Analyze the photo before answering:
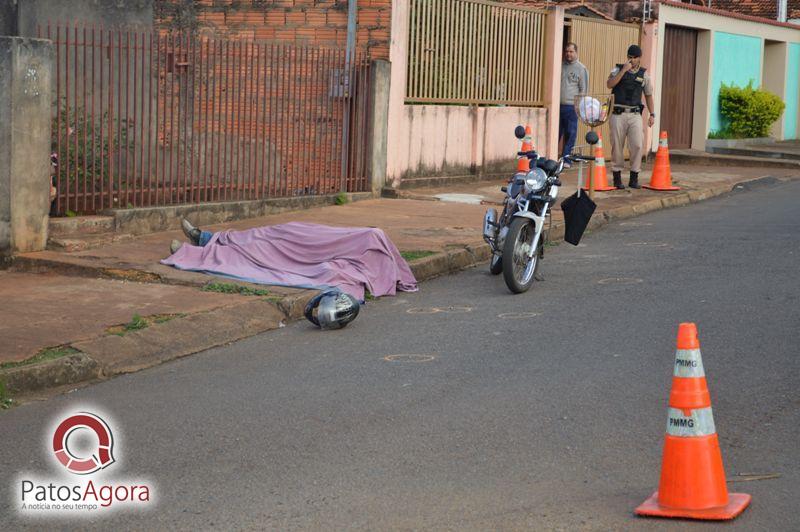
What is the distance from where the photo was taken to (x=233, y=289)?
9633 mm

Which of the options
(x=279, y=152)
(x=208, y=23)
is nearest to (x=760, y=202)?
(x=279, y=152)

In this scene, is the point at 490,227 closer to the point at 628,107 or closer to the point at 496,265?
the point at 496,265

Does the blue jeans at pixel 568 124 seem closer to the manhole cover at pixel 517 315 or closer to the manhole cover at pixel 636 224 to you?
the manhole cover at pixel 636 224

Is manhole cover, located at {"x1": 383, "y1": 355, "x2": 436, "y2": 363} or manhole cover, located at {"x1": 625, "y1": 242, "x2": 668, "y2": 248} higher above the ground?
manhole cover, located at {"x1": 625, "y1": 242, "x2": 668, "y2": 248}

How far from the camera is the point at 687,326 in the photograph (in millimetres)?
4926

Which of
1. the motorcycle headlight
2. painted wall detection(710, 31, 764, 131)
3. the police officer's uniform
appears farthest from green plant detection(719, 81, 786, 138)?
the motorcycle headlight

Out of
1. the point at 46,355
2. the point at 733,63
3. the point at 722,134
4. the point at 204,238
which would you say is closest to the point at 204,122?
the point at 204,238

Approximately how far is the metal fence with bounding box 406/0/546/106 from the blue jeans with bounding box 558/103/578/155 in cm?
52

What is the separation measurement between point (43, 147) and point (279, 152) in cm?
399

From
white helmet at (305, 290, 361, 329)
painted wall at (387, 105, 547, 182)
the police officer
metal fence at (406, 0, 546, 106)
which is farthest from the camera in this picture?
the police officer

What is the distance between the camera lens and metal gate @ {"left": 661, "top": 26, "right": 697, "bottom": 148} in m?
24.8

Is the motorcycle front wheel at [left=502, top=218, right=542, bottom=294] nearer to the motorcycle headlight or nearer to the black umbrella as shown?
the motorcycle headlight

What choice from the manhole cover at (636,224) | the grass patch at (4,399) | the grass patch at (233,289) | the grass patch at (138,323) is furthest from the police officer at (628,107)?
the grass patch at (4,399)

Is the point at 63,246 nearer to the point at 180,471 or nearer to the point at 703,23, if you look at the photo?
the point at 180,471
